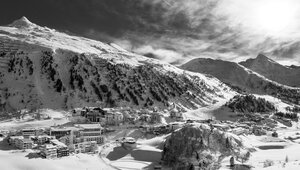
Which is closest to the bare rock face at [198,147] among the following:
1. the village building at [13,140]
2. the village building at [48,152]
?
the village building at [48,152]

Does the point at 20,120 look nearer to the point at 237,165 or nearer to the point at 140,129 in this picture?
the point at 140,129

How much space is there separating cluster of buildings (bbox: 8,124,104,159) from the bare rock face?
23.6 meters

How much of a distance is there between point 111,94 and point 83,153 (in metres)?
84.5

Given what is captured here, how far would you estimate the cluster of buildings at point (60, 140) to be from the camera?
84312mm

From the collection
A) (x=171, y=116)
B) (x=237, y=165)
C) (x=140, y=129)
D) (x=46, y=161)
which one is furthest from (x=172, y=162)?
(x=171, y=116)

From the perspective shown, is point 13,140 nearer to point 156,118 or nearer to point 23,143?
point 23,143

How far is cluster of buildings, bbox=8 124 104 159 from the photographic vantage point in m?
84.3

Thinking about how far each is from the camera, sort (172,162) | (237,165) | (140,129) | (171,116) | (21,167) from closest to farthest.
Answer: (21,167)
(237,165)
(172,162)
(140,129)
(171,116)

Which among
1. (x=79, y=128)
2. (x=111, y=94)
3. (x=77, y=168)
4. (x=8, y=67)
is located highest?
(x=8, y=67)

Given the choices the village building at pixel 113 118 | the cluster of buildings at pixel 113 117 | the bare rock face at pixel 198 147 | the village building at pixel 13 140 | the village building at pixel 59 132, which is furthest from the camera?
the cluster of buildings at pixel 113 117

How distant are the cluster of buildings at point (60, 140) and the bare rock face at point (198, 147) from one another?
2355cm

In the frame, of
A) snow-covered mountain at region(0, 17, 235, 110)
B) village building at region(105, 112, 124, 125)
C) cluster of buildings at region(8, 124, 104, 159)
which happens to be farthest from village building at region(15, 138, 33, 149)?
snow-covered mountain at region(0, 17, 235, 110)

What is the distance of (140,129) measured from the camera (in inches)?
4665

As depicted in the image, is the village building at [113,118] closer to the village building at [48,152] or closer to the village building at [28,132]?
the village building at [28,132]
